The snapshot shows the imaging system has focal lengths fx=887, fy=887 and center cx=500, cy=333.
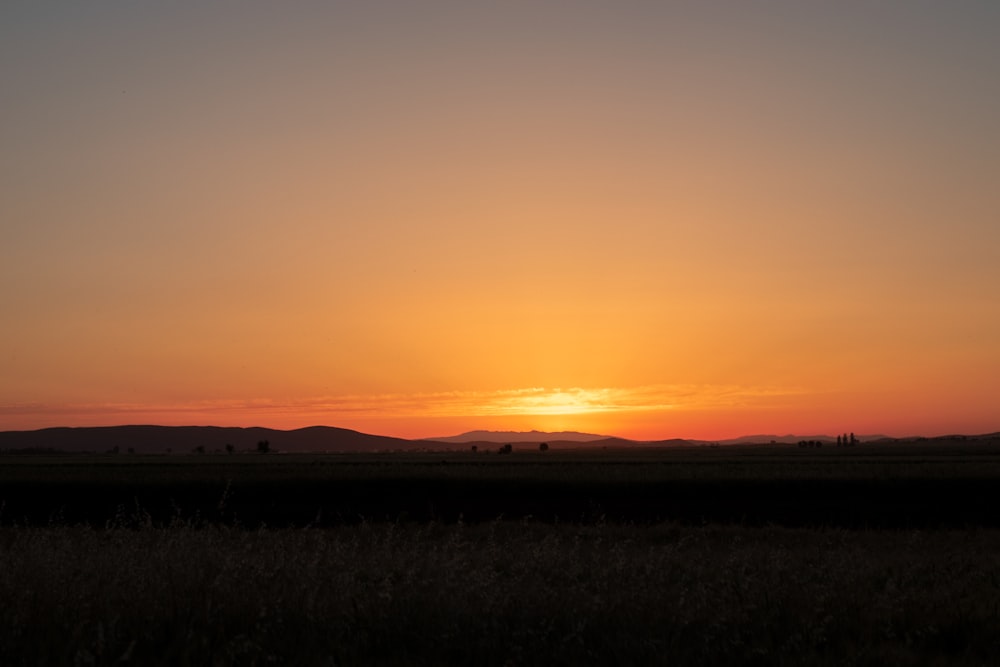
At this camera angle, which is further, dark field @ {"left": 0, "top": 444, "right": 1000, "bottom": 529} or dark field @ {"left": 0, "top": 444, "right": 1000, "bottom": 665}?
dark field @ {"left": 0, "top": 444, "right": 1000, "bottom": 529}

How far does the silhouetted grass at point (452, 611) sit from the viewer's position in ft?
26.6

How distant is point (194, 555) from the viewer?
446 inches

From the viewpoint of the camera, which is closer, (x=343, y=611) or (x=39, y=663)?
(x=39, y=663)

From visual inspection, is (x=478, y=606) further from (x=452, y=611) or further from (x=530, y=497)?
(x=530, y=497)

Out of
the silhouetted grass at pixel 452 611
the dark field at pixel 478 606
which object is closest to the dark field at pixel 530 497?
the dark field at pixel 478 606

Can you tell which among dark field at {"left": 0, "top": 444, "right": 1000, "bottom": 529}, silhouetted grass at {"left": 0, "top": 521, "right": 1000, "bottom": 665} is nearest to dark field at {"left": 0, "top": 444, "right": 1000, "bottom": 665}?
silhouetted grass at {"left": 0, "top": 521, "right": 1000, "bottom": 665}

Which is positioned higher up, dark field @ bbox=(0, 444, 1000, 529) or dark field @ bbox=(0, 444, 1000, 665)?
dark field @ bbox=(0, 444, 1000, 665)

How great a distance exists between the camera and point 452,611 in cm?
923

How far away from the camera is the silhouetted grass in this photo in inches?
319

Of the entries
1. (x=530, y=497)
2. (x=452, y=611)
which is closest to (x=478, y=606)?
(x=452, y=611)

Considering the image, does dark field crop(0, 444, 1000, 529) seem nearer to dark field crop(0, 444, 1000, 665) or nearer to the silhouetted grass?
dark field crop(0, 444, 1000, 665)

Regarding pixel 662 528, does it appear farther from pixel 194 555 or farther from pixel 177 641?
pixel 177 641

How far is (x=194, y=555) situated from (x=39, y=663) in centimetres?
374

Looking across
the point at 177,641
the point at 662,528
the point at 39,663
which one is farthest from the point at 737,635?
the point at 662,528
